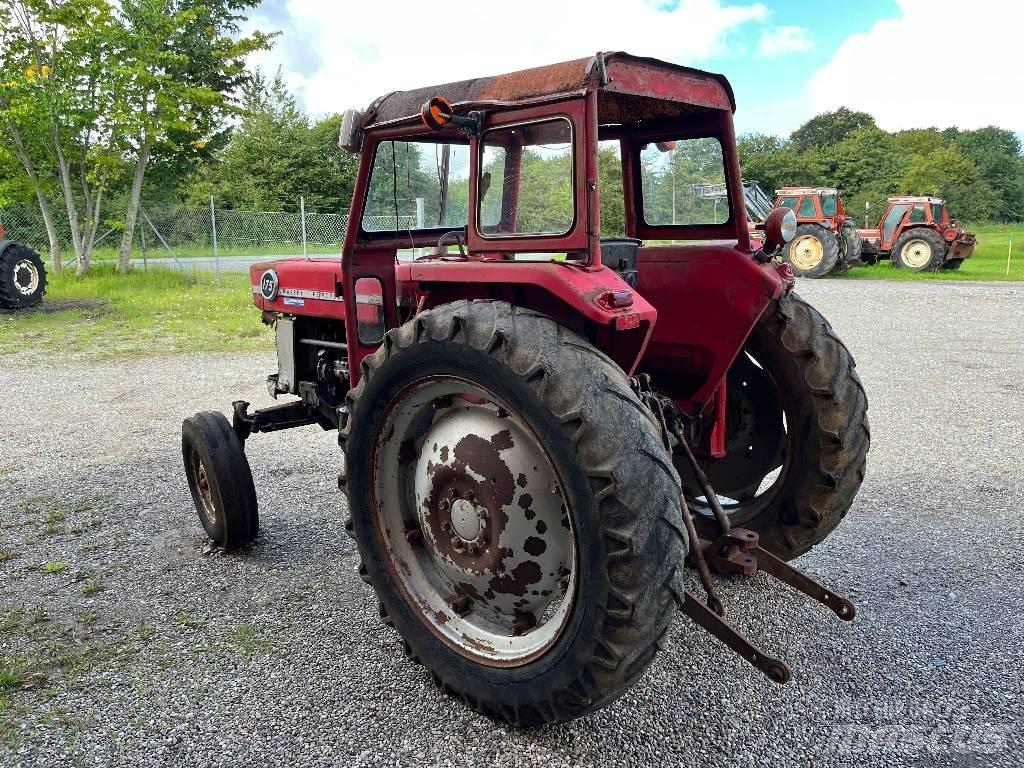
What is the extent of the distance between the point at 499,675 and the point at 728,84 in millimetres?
2405

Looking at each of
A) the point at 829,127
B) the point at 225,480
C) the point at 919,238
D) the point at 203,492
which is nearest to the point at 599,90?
the point at 225,480

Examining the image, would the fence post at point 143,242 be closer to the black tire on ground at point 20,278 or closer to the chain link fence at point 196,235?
the chain link fence at point 196,235

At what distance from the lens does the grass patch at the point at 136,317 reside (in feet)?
34.8

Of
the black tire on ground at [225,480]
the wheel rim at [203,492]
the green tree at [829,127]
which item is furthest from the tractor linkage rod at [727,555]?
the green tree at [829,127]

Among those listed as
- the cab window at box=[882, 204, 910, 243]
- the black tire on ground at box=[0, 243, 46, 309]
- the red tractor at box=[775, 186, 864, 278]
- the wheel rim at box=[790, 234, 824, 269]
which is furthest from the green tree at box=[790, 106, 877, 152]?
the black tire on ground at box=[0, 243, 46, 309]

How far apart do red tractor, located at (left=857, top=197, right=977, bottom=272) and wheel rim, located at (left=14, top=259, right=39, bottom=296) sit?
20610mm

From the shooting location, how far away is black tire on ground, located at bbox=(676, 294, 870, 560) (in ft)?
10.6

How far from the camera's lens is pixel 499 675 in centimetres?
254

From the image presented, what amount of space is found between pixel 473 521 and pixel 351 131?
1771 millimetres

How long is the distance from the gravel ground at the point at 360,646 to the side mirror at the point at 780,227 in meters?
1.57

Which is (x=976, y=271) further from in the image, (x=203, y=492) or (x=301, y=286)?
(x=203, y=492)

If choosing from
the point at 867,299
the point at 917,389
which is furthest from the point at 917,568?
the point at 867,299

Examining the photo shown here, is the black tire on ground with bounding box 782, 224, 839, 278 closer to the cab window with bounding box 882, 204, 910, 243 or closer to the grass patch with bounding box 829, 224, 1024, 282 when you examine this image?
the grass patch with bounding box 829, 224, 1024, 282

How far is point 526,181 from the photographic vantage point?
9.33 feet
